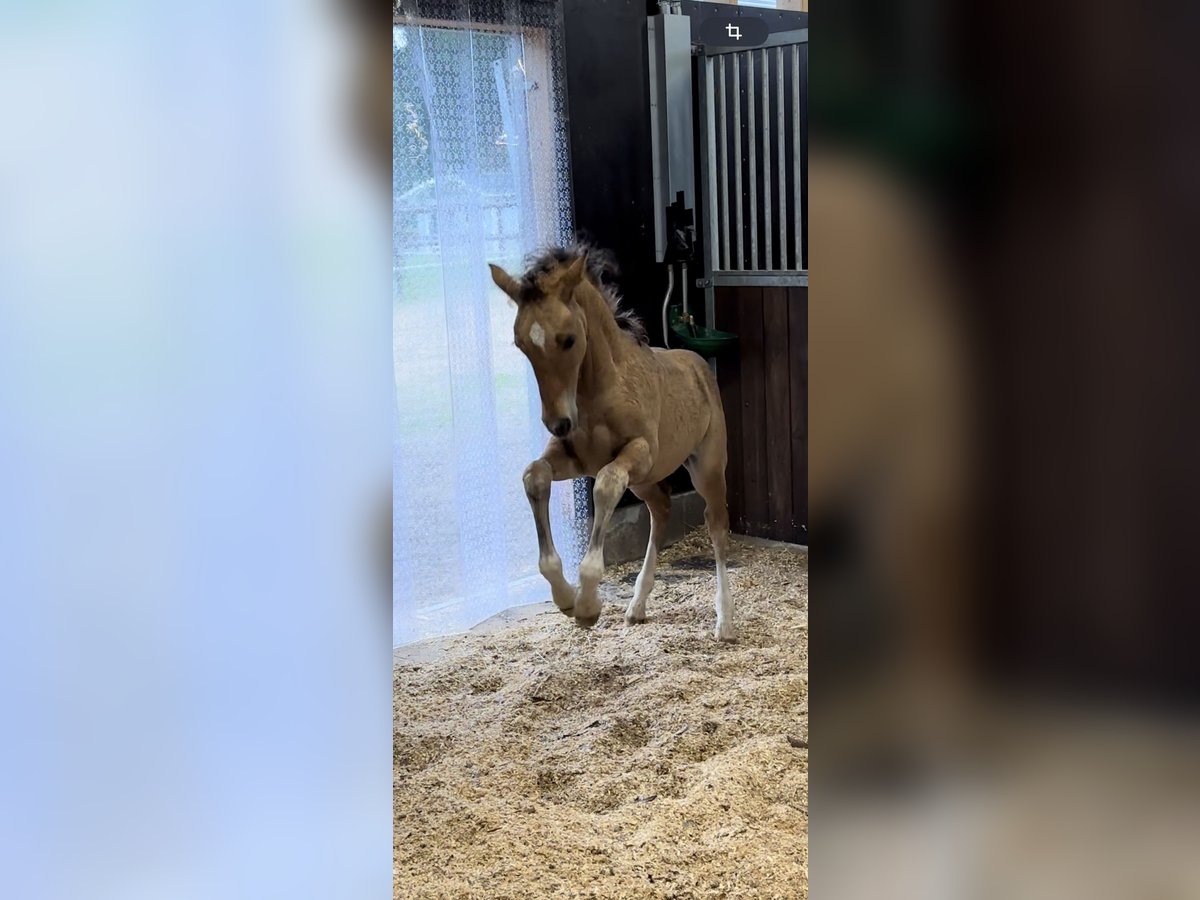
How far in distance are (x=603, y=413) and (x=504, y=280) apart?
0.88 ft

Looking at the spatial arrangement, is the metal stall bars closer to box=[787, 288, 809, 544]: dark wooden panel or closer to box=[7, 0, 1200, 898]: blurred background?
box=[787, 288, 809, 544]: dark wooden panel

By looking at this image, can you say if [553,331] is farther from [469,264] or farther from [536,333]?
[469,264]

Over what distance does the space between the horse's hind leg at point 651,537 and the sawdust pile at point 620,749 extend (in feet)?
0.06

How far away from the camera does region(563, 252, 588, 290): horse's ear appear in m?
1.64

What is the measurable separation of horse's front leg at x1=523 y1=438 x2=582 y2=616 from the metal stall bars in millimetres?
325

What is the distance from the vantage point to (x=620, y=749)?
5.71 ft

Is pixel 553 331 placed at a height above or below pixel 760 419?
above

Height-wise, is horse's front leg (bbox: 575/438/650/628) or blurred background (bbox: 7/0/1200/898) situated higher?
blurred background (bbox: 7/0/1200/898)
